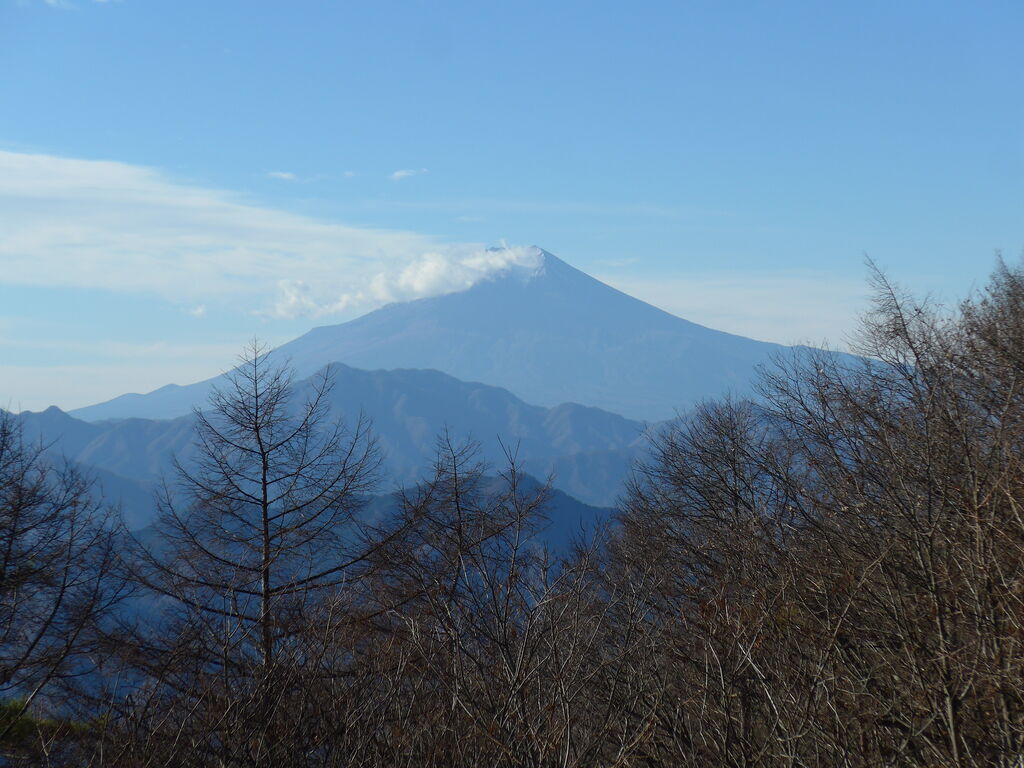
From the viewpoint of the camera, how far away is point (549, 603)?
6730mm

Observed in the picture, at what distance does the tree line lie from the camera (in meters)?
5.74

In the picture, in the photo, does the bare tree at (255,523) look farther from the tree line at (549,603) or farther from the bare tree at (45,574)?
the bare tree at (45,574)

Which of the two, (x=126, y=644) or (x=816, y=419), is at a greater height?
(x=816, y=419)

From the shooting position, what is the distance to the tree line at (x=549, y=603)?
574cm

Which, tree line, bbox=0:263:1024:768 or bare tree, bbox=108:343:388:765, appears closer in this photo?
tree line, bbox=0:263:1024:768

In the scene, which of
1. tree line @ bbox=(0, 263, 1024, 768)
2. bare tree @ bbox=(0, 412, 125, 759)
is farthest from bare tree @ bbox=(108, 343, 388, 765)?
bare tree @ bbox=(0, 412, 125, 759)

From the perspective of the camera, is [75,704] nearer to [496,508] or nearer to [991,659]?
[496,508]

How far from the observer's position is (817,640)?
766 cm

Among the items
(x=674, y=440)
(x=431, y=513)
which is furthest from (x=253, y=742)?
(x=674, y=440)

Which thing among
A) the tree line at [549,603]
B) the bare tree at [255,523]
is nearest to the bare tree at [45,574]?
the tree line at [549,603]

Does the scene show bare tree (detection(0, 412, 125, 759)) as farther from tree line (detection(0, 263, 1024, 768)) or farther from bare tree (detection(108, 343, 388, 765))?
bare tree (detection(108, 343, 388, 765))

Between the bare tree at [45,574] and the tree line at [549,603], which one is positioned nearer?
the tree line at [549,603]

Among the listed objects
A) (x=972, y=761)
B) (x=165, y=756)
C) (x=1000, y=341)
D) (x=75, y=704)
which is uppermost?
(x=1000, y=341)

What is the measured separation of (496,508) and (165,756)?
34.6 feet
